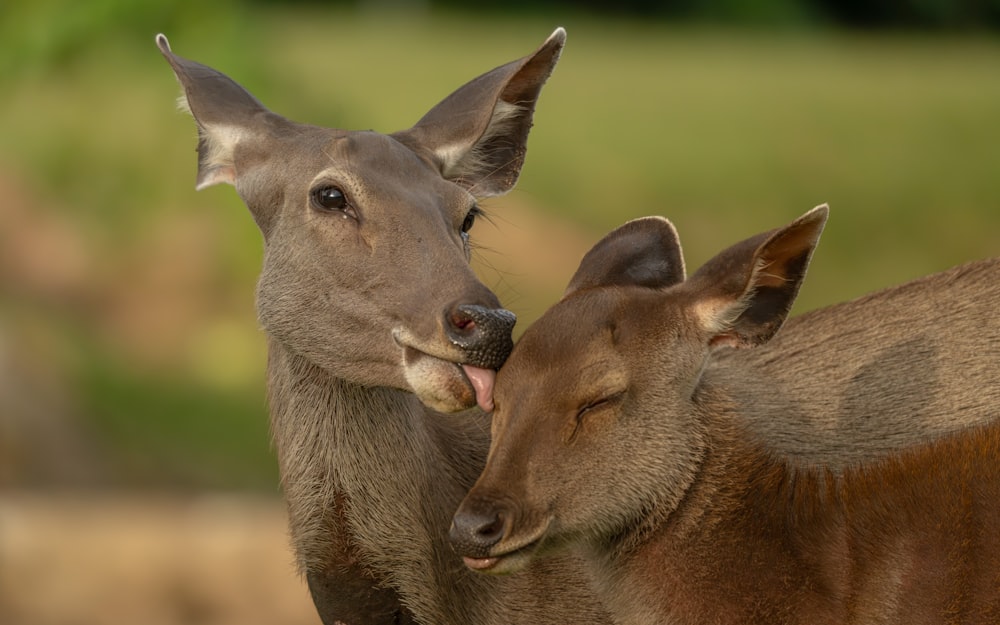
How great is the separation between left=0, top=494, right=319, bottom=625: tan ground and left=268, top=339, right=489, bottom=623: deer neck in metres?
6.43

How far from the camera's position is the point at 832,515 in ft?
19.7

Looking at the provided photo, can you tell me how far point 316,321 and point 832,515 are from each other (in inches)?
83.6

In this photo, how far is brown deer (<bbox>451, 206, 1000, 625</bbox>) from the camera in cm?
575

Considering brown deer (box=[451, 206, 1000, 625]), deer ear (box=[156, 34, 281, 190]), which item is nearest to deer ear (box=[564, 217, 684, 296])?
brown deer (box=[451, 206, 1000, 625])

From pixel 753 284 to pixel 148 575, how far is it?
8.41m

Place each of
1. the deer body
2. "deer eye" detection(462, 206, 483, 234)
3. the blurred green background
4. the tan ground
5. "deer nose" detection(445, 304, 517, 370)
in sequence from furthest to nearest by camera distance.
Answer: the blurred green background, the tan ground, "deer eye" detection(462, 206, 483, 234), the deer body, "deer nose" detection(445, 304, 517, 370)

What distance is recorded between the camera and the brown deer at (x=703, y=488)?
18.9 ft

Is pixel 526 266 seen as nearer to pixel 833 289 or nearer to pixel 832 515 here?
pixel 833 289

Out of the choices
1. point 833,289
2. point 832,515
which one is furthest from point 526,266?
point 832,515

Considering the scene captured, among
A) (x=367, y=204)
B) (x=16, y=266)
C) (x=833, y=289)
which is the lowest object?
(x=833, y=289)

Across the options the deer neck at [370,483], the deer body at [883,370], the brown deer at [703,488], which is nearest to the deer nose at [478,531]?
the brown deer at [703,488]

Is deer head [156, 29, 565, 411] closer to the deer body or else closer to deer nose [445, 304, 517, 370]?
deer nose [445, 304, 517, 370]

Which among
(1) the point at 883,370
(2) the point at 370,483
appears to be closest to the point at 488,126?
(2) the point at 370,483

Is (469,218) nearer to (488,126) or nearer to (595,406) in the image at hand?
(488,126)
